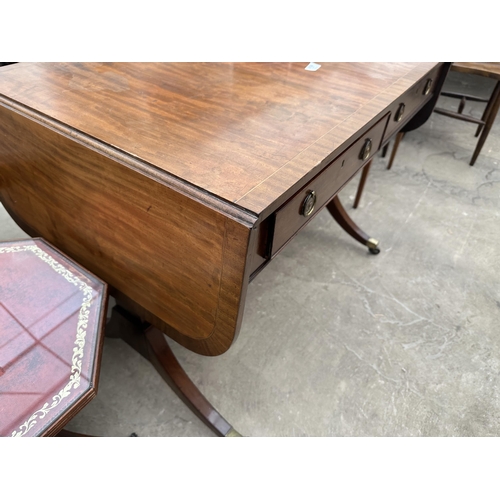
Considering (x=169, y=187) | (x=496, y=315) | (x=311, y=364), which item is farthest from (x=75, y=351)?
(x=496, y=315)

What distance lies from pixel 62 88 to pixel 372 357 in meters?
1.17

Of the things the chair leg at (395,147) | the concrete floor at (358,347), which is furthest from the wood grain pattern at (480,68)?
the concrete floor at (358,347)

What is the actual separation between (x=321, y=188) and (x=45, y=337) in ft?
2.04

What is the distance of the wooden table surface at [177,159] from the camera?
0.63m

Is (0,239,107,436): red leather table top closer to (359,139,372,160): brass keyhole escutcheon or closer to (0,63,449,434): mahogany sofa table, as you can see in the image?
(0,63,449,434): mahogany sofa table

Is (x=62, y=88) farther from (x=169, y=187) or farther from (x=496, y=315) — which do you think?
(x=496, y=315)

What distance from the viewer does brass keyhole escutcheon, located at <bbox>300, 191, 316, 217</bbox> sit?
2.36ft

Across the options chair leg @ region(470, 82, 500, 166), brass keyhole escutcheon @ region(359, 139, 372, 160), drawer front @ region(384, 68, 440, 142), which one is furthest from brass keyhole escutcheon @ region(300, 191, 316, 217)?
chair leg @ region(470, 82, 500, 166)

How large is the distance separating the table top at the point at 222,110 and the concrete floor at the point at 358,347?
794 mm

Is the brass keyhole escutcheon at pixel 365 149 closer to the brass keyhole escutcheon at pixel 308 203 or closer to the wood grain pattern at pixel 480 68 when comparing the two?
the brass keyhole escutcheon at pixel 308 203

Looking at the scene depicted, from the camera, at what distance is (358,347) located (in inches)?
52.9

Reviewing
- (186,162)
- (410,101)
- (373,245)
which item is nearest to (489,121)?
(373,245)

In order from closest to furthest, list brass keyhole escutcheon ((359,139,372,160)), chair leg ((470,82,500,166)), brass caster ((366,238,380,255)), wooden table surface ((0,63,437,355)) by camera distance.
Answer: wooden table surface ((0,63,437,355)) → brass keyhole escutcheon ((359,139,372,160)) → brass caster ((366,238,380,255)) → chair leg ((470,82,500,166))

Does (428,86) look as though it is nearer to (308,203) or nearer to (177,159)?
(308,203)
